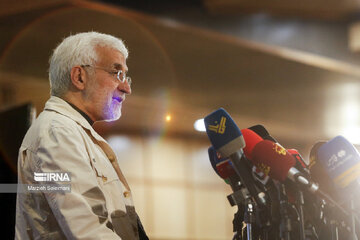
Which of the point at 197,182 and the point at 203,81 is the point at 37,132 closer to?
the point at 203,81

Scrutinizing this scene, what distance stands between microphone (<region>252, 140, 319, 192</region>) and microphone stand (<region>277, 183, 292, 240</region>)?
6 cm

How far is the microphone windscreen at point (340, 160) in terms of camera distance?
1.73 meters

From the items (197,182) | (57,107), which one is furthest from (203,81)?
(57,107)

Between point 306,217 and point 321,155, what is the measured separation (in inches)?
7.7

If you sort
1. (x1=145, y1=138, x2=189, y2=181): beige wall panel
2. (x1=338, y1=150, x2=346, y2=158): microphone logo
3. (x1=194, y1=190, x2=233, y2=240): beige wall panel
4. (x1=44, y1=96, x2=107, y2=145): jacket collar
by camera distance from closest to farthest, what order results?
1. (x1=338, y1=150, x2=346, y2=158): microphone logo
2. (x1=44, y1=96, x2=107, y2=145): jacket collar
3. (x1=145, y1=138, x2=189, y2=181): beige wall panel
4. (x1=194, y1=190, x2=233, y2=240): beige wall panel

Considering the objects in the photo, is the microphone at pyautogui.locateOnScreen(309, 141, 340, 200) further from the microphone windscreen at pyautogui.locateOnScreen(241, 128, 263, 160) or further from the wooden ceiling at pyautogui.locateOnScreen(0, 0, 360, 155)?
the wooden ceiling at pyautogui.locateOnScreen(0, 0, 360, 155)

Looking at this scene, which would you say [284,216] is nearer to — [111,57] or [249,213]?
[249,213]

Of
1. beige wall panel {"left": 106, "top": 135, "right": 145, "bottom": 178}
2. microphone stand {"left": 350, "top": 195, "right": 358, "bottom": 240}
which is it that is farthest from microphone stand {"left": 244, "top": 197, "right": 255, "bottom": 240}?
beige wall panel {"left": 106, "top": 135, "right": 145, "bottom": 178}

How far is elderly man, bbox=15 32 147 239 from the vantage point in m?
1.67

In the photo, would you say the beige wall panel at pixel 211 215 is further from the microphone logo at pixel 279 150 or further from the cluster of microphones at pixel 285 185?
the microphone logo at pixel 279 150

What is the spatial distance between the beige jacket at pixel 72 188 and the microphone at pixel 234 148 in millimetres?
387

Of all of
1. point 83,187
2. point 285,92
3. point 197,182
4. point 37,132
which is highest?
point 285,92

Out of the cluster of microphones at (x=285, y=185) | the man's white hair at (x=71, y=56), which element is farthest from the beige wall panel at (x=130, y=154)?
the cluster of microphones at (x=285, y=185)

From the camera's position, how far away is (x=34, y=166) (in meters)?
1.76
